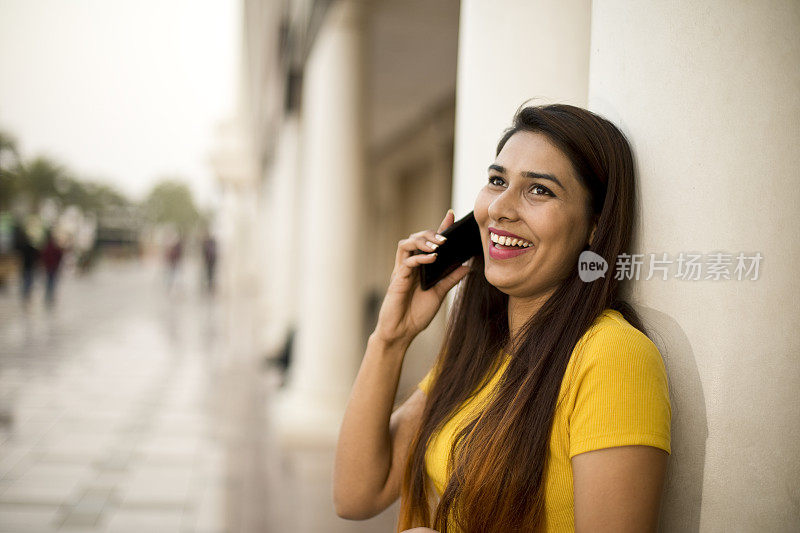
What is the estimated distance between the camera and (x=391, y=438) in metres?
2.02

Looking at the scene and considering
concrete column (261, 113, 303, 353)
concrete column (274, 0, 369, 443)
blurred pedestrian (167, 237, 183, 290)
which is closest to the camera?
concrete column (274, 0, 369, 443)

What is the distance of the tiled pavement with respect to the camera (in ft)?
15.0

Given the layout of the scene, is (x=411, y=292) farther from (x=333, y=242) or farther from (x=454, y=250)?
(x=333, y=242)

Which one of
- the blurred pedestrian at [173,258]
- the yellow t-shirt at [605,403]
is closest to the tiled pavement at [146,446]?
the yellow t-shirt at [605,403]

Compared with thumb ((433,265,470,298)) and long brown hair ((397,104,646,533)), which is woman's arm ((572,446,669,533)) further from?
thumb ((433,265,470,298))

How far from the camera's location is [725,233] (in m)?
1.24

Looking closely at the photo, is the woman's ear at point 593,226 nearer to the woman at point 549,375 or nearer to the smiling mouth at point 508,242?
the woman at point 549,375

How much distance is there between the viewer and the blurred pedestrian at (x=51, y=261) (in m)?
17.2

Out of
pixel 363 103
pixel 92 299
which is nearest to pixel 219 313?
pixel 92 299

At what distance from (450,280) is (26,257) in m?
17.9

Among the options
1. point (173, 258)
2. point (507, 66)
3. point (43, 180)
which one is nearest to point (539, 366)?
point (507, 66)

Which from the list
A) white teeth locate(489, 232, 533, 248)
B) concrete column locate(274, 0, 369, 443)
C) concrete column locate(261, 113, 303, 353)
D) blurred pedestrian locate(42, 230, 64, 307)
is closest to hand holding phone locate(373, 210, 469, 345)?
white teeth locate(489, 232, 533, 248)

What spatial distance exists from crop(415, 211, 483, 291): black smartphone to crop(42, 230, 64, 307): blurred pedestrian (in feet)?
58.7

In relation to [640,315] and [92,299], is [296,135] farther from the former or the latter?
[92,299]
